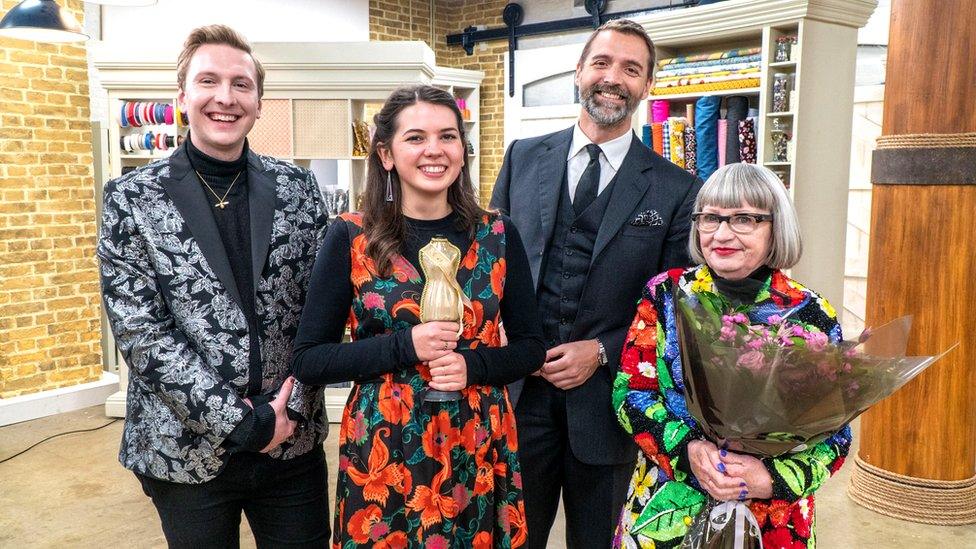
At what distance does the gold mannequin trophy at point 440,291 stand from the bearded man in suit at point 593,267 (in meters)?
0.46

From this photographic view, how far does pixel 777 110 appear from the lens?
4242 millimetres

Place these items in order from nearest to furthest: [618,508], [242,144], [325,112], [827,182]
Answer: [242,144]
[618,508]
[827,182]
[325,112]

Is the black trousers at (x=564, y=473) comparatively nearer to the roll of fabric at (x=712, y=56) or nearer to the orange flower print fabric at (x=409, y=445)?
the orange flower print fabric at (x=409, y=445)

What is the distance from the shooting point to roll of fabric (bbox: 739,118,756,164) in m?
4.32

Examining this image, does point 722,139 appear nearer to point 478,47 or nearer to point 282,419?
point 282,419

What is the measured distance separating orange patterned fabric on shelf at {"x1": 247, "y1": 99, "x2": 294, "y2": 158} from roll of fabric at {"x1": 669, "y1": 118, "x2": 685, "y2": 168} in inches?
95.0

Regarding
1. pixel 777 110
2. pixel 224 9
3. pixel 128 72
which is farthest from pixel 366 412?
pixel 224 9

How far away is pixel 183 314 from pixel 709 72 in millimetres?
3633

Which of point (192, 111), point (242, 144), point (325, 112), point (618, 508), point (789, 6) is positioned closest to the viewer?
point (192, 111)

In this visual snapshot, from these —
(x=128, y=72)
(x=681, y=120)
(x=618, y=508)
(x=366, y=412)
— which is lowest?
(x=618, y=508)

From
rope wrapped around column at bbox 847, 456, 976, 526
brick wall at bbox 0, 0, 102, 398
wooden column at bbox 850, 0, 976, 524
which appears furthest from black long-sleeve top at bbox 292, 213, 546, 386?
brick wall at bbox 0, 0, 102, 398

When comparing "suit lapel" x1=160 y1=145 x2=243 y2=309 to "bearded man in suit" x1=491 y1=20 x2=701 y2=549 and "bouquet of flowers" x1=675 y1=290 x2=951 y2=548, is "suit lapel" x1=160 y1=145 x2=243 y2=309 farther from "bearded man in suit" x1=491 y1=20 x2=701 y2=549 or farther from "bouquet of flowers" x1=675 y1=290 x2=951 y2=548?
"bouquet of flowers" x1=675 y1=290 x2=951 y2=548

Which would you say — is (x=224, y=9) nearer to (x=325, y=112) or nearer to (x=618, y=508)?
(x=325, y=112)

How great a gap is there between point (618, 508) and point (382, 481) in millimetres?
732
